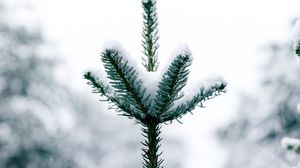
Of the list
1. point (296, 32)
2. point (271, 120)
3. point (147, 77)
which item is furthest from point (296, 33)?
point (271, 120)

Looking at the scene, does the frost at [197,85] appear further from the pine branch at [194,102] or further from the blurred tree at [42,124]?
the blurred tree at [42,124]

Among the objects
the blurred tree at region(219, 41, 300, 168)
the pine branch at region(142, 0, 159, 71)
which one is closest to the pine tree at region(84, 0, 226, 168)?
the pine branch at region(142, 0, 159, 71)

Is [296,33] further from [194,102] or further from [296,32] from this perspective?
[194,102]

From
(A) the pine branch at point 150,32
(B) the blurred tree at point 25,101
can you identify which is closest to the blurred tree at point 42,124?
(B) the blurred tree at point 25,101

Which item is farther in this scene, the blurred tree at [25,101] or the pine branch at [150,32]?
the blurred tree at [25,101]

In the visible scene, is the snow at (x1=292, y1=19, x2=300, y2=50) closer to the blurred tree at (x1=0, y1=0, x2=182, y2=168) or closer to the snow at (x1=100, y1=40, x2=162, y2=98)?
the snow at (x1=100, y1=40, x2=162, y2=98)

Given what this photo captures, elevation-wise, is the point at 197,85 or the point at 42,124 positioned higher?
the point at 42,124

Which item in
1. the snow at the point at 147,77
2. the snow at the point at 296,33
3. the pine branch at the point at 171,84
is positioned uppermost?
the snow at the point at 296,33
